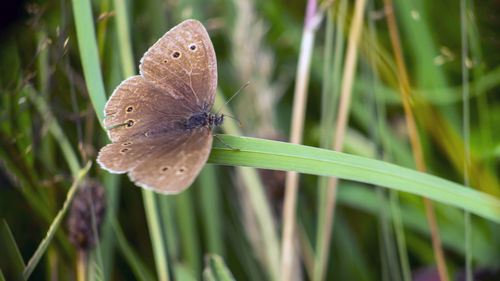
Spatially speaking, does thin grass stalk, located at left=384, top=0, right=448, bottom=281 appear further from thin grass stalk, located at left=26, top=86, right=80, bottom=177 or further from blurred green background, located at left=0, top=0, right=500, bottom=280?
thin grass stalk, located at left=26, top=86, right=80, bottom=177

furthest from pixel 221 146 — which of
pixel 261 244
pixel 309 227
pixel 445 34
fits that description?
pixel 445 34

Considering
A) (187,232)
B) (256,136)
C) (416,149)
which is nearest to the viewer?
(416,149)

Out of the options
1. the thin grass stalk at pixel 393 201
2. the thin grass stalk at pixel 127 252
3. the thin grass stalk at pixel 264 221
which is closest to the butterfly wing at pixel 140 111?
the thin grass stalk at pixel 127 252

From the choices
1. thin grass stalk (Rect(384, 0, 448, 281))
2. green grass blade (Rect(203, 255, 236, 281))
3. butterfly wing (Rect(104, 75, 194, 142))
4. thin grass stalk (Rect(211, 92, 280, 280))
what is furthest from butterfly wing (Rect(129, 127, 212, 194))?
thin grass stalk (Rect(384, 0, 448, 281))

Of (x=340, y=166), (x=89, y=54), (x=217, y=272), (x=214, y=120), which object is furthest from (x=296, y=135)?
(x=89, y=54)

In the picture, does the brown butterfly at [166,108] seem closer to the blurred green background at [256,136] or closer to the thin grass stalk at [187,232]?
the blurred green background at [256,136]

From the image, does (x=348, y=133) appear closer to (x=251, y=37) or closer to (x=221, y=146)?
(x=251, y=37)

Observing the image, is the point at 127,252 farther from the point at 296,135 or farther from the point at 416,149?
the point at 416,149
